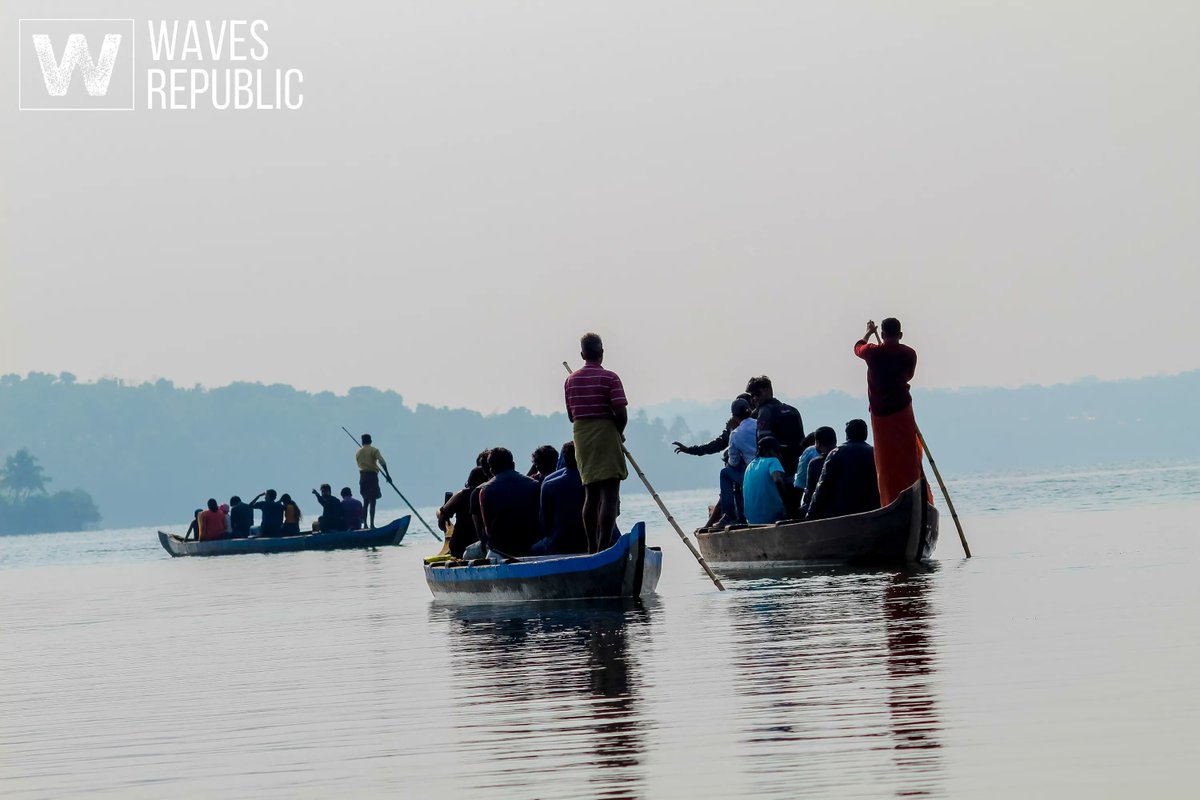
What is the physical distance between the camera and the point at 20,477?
562ft

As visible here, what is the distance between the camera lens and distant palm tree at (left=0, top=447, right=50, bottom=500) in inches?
6742

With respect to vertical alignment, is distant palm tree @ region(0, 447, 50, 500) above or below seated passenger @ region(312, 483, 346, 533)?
above

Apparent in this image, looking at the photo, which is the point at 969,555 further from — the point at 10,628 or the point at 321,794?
the point at 321,794

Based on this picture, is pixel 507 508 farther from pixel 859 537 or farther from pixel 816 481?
pixel 816 481

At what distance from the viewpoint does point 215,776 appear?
22.9ft

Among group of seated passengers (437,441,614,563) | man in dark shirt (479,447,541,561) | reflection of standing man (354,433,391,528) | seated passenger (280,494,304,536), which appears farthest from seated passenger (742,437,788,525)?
seated passenger (280,494,304,536)

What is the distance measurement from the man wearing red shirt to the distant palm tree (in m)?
163

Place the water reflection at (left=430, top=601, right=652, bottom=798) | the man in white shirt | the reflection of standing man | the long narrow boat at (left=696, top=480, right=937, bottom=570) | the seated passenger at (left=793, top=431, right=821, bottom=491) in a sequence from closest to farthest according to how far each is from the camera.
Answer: the water reflection at (left=430, top=601, right=652, bottom=798)
the long narrow boat at (left=696, top=480, right=937, bottom=570)
the seated passenger at (left=793, top=431, right=821, bottom=491)
the man in white shirt
the reflection of standing man

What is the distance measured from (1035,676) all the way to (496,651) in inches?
161

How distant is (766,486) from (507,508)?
3828 millimetres

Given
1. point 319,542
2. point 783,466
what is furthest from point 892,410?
point 319,542

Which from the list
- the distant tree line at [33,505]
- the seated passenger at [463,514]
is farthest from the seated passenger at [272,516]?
the distant tree line at [33,505]

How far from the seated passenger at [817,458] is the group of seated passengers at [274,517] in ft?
66.4

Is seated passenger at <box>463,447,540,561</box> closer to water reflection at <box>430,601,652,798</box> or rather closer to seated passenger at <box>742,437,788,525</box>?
water reflection at <box>430,601,652,798</box>
